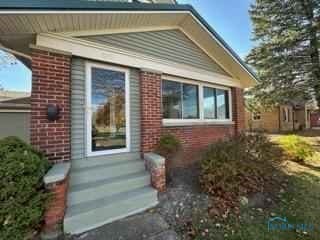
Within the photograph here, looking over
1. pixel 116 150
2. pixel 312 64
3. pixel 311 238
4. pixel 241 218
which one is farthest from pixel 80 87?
pixel 312 64

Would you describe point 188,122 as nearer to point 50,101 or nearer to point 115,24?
point 115,24

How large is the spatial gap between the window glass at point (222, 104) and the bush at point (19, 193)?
22.0 feet

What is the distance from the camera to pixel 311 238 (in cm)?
337

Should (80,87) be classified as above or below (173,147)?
above

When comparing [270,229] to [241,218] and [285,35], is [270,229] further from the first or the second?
[285,35]

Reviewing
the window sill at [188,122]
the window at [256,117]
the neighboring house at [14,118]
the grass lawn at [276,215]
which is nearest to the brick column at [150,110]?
the window sill at [188,122]

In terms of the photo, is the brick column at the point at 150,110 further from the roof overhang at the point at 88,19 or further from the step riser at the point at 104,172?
the roof overhang at the point at 88,19

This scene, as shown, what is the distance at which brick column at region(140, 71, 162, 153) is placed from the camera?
17.7ft

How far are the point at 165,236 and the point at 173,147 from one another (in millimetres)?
2453

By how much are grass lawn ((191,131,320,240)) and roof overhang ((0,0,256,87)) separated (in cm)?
447

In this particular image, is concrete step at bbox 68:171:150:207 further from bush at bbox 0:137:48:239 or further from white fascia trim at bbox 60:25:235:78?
white fascia trim at bbox 60:25:235:78

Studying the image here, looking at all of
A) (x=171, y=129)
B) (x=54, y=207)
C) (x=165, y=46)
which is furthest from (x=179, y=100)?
(x=54, y=207)

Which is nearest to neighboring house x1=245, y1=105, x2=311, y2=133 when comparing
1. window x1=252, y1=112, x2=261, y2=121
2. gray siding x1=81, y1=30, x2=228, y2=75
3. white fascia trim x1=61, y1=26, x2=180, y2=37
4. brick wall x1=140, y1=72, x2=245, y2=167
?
window x1=252, y1=112, x2=261, y2=121

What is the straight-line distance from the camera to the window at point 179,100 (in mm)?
6418
